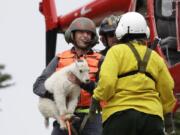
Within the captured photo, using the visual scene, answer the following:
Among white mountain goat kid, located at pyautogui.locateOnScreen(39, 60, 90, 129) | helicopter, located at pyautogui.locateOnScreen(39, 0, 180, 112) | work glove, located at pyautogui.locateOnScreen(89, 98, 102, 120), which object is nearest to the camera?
work glove, located at pyautogui.locateOnScreen(89, 98, 102, 120)

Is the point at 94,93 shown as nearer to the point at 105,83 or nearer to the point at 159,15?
the point at 105,83

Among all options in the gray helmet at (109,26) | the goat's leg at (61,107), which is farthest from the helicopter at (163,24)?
the goat's leg at (61,107)

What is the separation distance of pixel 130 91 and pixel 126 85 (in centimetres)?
6

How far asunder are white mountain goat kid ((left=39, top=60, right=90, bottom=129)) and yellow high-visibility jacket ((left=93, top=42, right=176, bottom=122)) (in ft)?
1.58

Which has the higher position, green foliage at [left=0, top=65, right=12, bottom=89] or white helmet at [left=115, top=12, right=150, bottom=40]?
white helmet at [left=115, top=12, right=150, bottom=40]

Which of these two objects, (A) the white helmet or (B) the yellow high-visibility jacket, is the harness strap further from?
(A) the white helmet

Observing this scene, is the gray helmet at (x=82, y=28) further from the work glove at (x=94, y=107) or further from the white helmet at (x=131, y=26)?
the work glove at (x=94, y=107)

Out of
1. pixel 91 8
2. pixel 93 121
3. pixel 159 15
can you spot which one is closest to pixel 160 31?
pixel 159 15

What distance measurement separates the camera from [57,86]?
28.0ft

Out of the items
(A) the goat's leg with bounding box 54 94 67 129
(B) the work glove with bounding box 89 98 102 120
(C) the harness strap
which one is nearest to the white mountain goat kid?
(A) the goat's leg with bounding box 54 94 67 129

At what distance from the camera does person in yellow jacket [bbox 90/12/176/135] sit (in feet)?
26.0

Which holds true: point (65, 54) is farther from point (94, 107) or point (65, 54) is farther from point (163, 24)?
point (163, 24)

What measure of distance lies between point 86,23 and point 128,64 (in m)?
1.01

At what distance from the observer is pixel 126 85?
796 cm
